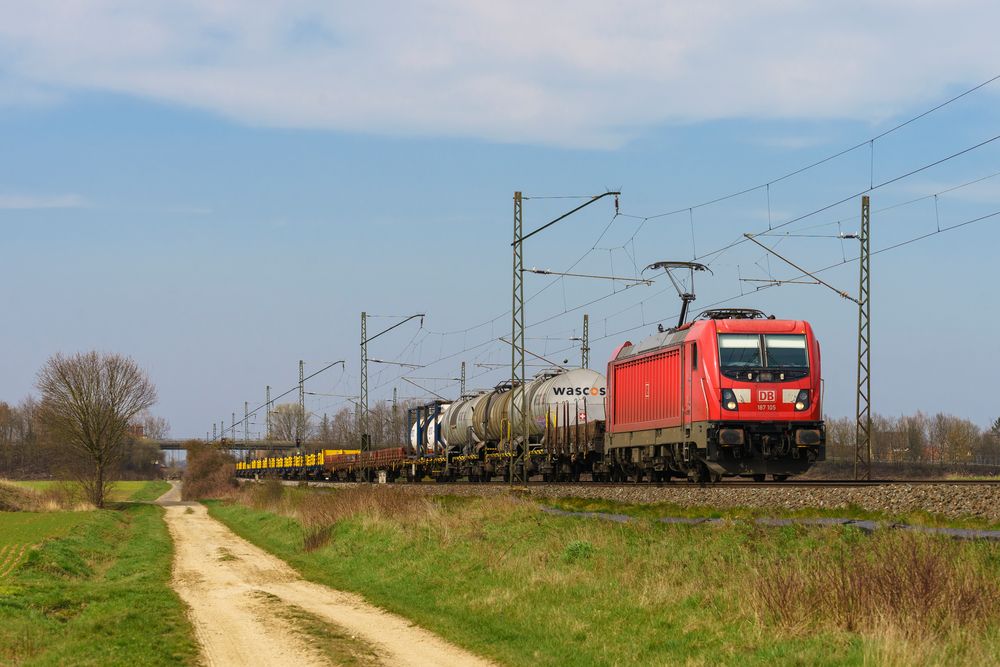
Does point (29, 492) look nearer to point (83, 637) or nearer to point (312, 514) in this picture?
point (312, 514)

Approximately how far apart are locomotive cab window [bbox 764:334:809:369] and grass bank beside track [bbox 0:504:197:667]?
17263 millimetres

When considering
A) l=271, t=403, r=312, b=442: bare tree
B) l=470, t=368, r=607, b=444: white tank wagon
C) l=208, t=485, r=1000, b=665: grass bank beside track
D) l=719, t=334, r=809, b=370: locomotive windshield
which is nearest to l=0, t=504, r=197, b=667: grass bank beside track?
l=208, t=485, r=1000, b=665: grass bank beside track

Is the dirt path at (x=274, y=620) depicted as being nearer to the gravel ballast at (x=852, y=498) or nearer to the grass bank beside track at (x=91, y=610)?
the grass bank beside track at (x=91, y=610)

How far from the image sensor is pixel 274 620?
696 inches

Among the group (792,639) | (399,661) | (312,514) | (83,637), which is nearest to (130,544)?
(312,514)

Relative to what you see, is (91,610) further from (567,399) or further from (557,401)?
(557,401)

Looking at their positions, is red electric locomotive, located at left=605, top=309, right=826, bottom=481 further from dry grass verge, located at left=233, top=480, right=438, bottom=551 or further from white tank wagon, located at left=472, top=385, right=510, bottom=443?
white tank wagon, located at left=472, top=385, right=510, bottom=443

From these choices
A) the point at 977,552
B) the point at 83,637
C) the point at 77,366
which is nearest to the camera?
the point at 977,552

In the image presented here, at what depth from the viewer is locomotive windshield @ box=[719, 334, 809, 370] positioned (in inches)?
1185

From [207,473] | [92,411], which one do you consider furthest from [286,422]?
[92,411]

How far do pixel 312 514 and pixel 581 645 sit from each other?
82.7 feet

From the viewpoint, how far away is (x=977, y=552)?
13.1 metres

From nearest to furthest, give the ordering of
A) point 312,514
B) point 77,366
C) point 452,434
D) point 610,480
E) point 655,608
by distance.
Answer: point 655,608
point 312,514
point 610,480
point 452,434
point 77,366

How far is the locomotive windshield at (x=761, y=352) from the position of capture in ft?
98.7
